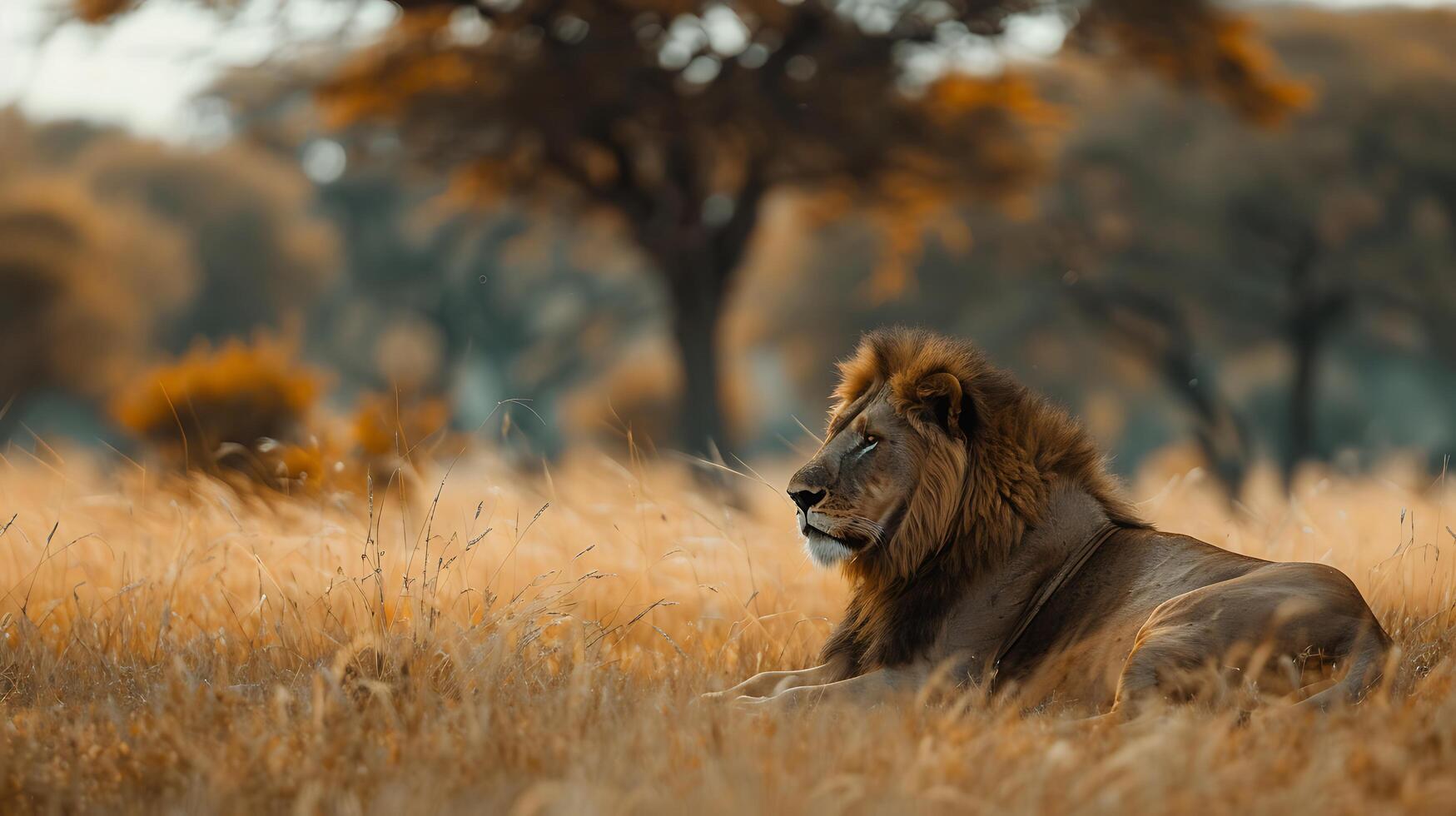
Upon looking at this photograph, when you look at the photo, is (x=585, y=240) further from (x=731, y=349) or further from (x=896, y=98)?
(x=896, y=98)

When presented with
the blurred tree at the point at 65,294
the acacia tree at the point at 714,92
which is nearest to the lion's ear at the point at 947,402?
the acacia tree at the point at 714,92

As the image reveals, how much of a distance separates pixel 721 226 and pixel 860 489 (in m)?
12.0

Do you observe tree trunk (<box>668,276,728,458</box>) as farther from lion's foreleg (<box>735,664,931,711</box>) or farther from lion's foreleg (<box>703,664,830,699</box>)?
lion's foreleg (<box>735,664,931,711</box>)

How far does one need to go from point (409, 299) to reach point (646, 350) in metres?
6.19

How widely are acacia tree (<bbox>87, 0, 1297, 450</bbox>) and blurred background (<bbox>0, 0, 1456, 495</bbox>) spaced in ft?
0.14

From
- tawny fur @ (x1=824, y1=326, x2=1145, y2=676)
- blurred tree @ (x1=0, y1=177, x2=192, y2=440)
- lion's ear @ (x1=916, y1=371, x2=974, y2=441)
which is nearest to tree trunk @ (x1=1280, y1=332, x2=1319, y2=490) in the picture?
tawny fur @ (x1=824, y1=326, x2=1145, y2=676)

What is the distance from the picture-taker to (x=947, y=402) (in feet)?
14.9

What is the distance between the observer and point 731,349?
94.0ft

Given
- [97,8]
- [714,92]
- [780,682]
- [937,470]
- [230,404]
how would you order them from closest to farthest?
[937,470] < [780,682] < [230,404] < [97,8] < [714,92]

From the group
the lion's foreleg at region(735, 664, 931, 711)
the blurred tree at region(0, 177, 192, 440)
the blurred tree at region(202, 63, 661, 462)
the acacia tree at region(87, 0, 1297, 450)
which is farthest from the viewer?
the blurred tree at region(202, 63, 661, 462)

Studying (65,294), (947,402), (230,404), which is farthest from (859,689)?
(65,294)

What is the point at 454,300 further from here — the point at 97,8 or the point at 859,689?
the point at 859,689

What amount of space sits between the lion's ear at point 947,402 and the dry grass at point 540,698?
3.14 feet

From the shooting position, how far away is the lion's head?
4.48 meters
